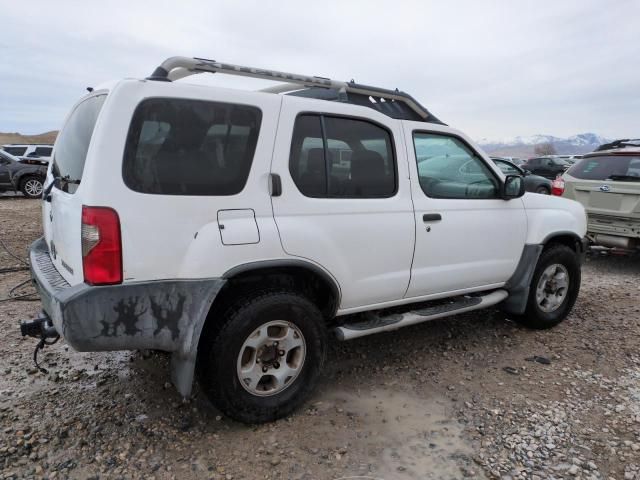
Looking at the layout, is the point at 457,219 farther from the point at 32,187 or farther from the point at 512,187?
the point at 32,187

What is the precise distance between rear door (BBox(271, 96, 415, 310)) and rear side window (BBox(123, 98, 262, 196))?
0.21 meters

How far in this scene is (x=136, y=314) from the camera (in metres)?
2.43

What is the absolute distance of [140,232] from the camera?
238 centimetres

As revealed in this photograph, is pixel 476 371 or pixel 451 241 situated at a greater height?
pixel 451 241

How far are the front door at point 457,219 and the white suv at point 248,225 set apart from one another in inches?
0.6

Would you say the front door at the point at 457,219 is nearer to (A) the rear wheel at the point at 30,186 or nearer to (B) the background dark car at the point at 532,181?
(B) the background dark car at the point at 532,181

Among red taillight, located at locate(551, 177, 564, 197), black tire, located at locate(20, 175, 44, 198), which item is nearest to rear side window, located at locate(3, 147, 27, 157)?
black tire, located at locate(20, 175, 44, 198)

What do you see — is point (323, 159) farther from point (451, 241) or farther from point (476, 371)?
point (476, 371)

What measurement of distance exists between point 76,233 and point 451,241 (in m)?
2.47

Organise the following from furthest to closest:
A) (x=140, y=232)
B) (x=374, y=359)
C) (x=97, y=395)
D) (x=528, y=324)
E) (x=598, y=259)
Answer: (x=598, y=259)
(x=528, y=324)
(x=374, y=359)
(x=97, y=395)
(x=140, y=232)

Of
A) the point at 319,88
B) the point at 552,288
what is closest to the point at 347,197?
the point at 319,88

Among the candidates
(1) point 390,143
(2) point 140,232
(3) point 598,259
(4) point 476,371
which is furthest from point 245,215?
(3) point 598,259

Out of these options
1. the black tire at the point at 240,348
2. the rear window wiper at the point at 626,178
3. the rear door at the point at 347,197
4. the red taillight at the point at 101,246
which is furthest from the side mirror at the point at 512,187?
the rear window wiper at the point at 626,178

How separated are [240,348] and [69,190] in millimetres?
1278
